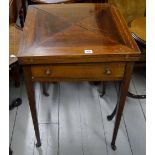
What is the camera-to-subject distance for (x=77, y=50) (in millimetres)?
1000

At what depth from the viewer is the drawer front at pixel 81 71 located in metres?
1.03

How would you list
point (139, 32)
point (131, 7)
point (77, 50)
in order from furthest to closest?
point (131, 7)
point (139, 32)
point (77, 50)

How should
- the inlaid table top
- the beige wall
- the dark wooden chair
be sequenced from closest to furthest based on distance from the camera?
the inlaid table top < the dark wooden chair < the beige wall

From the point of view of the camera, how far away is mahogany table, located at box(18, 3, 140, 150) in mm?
985

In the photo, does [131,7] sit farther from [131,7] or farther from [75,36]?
[75,36]

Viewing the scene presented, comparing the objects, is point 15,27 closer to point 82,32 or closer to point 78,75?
point 82,32

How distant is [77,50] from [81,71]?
0.10 m

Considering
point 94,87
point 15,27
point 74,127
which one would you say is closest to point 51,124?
point 74,127

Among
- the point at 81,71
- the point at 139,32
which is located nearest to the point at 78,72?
the point at 81,71

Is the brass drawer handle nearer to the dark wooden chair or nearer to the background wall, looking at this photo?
the dark wooden chair

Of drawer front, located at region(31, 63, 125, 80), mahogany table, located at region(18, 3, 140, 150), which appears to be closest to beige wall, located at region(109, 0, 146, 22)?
mahogany table, located at region(18, 3, 140, 150)

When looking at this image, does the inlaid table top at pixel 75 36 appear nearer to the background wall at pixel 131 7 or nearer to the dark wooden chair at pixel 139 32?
the dark wooden chair at pixel 139 32

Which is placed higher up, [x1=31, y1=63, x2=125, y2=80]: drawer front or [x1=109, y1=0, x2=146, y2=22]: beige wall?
[x1=109, y1=0, x2=146, y2=22]: beige wall
